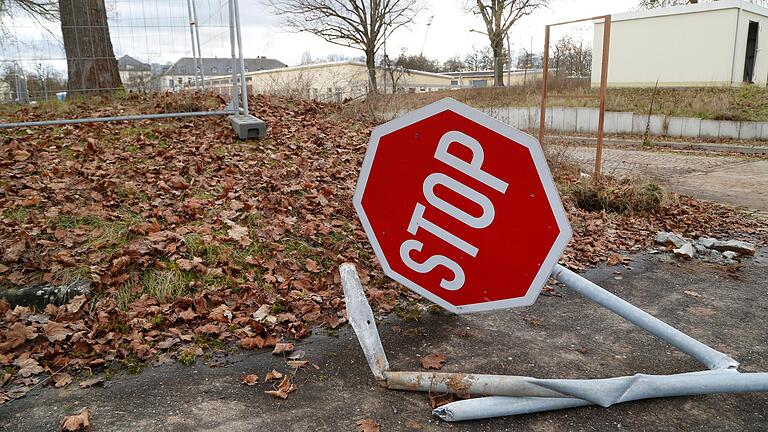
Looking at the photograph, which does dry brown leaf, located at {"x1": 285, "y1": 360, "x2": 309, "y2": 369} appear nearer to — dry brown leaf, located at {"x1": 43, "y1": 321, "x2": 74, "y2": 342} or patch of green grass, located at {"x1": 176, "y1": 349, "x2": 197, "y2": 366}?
patch of green grass, located at {"x1": 176, "y1": 349, "x2": 197, "y2": 366}

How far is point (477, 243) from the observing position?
9.20ft

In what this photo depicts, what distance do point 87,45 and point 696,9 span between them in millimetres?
22021

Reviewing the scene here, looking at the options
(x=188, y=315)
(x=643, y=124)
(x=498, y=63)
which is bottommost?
(x=188, y=315)

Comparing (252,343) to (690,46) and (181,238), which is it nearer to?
(181,238)

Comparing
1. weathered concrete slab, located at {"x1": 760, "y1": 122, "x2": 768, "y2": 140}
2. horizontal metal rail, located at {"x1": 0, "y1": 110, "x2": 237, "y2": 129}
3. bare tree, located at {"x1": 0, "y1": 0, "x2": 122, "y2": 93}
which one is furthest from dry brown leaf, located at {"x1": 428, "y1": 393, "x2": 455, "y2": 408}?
weathered concrete slab, located at {"x1": 760, "y1": 122, "x2": 768, "y2": 140}

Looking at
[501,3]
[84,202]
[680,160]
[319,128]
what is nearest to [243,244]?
[84,202]

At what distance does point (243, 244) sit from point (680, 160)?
450 inches

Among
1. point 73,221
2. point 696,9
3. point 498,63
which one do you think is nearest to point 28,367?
point 73,221

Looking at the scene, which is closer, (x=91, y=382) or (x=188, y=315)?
(x=91, y=382)

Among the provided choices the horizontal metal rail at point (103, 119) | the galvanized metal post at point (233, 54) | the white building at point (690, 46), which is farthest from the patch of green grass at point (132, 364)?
the white building at point (690, 46)

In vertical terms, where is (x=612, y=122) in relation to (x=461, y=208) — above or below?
below

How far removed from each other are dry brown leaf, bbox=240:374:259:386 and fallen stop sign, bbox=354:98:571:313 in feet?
3.07

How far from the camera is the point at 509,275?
2.79m

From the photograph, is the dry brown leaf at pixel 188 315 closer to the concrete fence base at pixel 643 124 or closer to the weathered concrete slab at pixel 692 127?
the concrete fence base at pixel 643 124
